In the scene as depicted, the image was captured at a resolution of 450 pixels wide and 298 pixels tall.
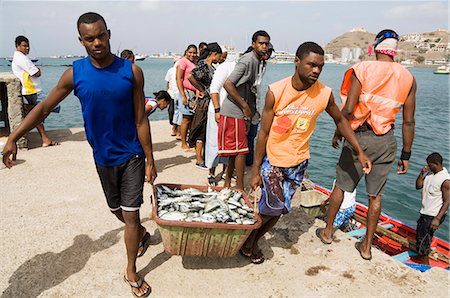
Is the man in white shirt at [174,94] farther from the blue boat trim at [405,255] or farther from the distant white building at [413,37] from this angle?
the distant white building at [413,37]

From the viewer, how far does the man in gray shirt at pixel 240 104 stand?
4637 mm

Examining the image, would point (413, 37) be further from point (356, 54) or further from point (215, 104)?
point (215, 104)

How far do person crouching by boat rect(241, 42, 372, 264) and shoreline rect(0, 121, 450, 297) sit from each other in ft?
1.44

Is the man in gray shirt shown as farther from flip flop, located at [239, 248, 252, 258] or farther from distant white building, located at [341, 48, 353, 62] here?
distant white building, located at [341, 48, 353, 62]

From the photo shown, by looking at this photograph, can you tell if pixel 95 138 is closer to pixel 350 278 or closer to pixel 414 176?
pixel 350 278

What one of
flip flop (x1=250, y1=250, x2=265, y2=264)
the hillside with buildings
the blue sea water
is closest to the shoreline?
flip flop (x1=250, y1=250, x2=265, y2=264)

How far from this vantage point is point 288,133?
3463mm

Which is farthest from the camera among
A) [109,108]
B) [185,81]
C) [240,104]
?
[185,81]

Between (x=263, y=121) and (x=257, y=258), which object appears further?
(x=257, y=258)

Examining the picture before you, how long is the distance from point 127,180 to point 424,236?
18.8 feet

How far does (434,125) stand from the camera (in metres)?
24.0

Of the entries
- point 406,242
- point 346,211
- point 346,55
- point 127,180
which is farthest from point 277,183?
point 346,55

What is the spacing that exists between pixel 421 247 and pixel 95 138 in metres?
6.11

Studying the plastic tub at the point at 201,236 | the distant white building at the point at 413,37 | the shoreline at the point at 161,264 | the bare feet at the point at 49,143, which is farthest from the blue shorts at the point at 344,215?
the distant white building at the point at 413,37
